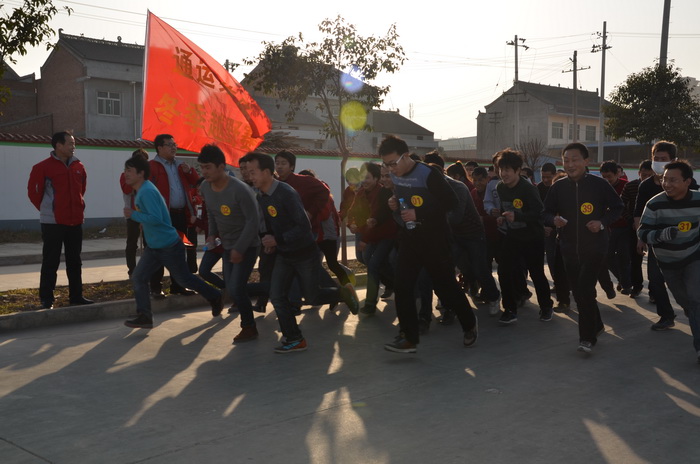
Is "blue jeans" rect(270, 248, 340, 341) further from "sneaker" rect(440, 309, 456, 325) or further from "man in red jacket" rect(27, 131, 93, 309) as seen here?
"man in red jacket" rect(27, 131, 93, 309)

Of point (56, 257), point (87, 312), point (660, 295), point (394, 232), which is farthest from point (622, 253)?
point (56, 257)

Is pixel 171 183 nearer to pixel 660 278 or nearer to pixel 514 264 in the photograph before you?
pixel 514 264

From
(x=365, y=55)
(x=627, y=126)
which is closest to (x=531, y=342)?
(x=365, y=55)

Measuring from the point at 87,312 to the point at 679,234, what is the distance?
5898mm

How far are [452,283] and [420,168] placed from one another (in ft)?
3.40

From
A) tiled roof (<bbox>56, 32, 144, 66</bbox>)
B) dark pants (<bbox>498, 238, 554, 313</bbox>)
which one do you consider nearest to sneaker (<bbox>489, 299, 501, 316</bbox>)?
dark pants (<bbox>498, 238, 554, 313</bbox>)

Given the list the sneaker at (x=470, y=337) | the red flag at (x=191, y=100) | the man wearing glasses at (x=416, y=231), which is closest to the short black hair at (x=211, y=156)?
the man wearing glasses at (x=416, y=231)

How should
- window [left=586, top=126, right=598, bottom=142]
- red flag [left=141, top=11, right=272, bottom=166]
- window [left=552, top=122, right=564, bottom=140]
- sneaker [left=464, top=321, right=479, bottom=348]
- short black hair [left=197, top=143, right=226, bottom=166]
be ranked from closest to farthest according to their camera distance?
1. sneaker [left=464, top=321, right=479, bottom=348]
2. short black hair [left=197, top=143, right=226, bottom=166]
3. red flag [left=141, top=11, right=272, bottom=166]
4. window [left=552, top=122, right=564, bottom=140]
5. window [left=586, top=126, right=598, bottom=142]

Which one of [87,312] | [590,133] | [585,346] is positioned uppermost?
[590,133]

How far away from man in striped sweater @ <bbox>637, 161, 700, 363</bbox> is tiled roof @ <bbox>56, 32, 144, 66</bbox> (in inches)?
1524

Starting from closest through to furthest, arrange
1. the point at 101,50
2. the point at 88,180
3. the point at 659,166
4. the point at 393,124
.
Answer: the point at 659,166, the point at 88,180, the point at 101,50, the point at 393,124

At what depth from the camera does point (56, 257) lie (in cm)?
813

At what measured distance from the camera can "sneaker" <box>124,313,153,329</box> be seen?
23.0ft

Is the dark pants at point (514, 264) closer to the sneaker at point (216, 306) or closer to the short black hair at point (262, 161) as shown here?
the short black hair at point (262, 161)
